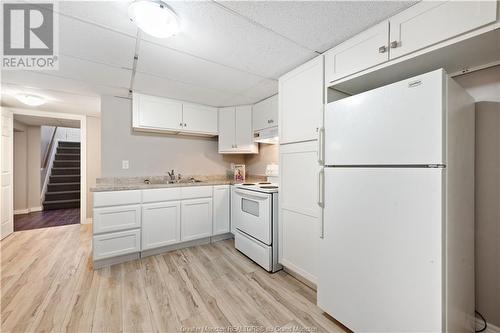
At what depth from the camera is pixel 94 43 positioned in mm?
1625

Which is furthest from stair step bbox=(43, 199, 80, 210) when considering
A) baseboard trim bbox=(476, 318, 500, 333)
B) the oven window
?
baseboard trim bbox=(476, 318, 500, 333)

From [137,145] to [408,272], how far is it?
10.7 ft

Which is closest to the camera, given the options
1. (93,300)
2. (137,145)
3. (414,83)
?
(414,83)

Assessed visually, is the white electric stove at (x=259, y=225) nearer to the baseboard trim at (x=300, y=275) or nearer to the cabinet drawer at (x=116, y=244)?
the baseboard trim at (x=300, y=275)

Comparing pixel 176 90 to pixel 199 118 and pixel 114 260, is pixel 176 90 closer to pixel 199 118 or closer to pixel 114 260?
pixel 199 118

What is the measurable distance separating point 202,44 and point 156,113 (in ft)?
5.13

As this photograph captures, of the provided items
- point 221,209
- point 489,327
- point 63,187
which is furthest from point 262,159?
point 63,187

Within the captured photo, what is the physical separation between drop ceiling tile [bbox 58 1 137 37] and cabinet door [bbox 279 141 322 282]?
5.29 feet

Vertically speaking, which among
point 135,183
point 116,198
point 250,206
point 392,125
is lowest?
point 250,206

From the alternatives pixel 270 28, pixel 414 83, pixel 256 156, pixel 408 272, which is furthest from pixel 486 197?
pixel 256 156

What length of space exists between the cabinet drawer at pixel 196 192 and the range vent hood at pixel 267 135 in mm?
1025

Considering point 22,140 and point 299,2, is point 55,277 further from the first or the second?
point 22,140

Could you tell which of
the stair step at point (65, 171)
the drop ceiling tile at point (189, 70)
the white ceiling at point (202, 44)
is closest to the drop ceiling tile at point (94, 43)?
the white ceiling at point (202, 44)

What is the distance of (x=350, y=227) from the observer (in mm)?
1354
